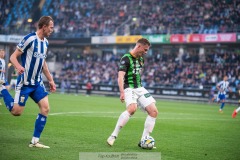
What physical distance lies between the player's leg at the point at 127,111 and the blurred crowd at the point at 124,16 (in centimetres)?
3292

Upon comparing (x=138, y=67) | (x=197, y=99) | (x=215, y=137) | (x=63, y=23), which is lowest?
(x=197, y=99)

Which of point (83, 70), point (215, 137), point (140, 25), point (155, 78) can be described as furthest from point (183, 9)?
point (215, 137)

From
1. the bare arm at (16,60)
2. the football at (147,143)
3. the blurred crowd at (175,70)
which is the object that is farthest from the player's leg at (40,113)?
the blurred crowd at (175,70)

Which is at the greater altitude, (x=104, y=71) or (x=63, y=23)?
(x=63, y=23)

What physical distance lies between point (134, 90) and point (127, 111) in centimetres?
57

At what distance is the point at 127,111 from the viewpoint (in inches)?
385

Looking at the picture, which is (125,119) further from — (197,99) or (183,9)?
(183,9)

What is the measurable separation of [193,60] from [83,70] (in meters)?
15.4

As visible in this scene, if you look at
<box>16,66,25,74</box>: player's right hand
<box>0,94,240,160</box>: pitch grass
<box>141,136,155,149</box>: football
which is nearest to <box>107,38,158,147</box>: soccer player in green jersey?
<box>141,136,155,149</box>: football

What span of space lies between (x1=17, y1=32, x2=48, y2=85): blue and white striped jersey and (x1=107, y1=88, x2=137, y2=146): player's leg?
2080 millimetres

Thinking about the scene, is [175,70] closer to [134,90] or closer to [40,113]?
[134,90]

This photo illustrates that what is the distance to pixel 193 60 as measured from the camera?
147ft

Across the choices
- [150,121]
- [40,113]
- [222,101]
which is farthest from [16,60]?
[222,101]

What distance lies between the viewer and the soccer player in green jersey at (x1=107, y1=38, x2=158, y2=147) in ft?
32.0
